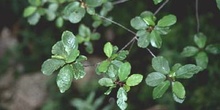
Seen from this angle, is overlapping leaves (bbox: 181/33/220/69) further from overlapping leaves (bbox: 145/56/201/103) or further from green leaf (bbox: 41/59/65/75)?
green leaf (bbox: 41/59/65/75)

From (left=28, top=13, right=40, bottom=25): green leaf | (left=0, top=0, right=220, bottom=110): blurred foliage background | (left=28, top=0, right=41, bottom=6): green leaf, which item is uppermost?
(left=28, top=0, right=41, bottom=6): green leaf

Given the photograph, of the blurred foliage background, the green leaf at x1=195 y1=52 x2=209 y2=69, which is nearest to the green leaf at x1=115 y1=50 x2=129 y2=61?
the green leaf at x1=195 y1=52 x2=209 y2=69

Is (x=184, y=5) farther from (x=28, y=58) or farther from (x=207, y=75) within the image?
(x=28, y=58)

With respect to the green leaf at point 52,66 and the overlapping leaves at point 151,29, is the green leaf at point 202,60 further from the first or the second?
the green leaf at point 52,66

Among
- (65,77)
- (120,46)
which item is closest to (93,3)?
(65,77)

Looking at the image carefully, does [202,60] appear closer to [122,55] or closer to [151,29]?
[151,29]

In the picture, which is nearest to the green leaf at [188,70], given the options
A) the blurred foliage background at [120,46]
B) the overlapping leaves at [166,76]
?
the overlapping leaves at [166,76]

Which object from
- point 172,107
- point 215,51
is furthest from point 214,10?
point 215,51
